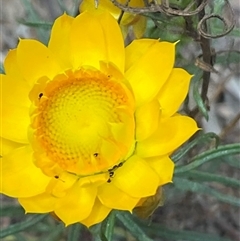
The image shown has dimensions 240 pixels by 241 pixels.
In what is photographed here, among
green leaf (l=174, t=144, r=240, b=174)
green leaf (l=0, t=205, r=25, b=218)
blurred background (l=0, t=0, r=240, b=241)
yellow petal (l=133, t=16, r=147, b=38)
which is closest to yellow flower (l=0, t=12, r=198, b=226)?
yellow petal (l=133, t=16, r=147, b=38)

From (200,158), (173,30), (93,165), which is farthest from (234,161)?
(93,165)

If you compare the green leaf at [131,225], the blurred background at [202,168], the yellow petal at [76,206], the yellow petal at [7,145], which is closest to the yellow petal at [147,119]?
the yellow petal at [76,206]

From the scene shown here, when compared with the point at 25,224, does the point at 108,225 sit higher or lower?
higher

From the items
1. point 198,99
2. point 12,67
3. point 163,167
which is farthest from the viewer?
point 198,99

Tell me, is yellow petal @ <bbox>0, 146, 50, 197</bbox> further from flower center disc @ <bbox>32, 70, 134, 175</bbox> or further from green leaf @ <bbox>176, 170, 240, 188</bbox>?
green leaf @ <bbox>176, 170, 240, 188</bbox>

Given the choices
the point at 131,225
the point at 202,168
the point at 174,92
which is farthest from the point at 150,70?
the point at 202,168

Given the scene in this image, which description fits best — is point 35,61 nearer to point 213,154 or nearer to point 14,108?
point 14,108

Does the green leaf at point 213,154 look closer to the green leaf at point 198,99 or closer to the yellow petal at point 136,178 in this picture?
the green leaf at point 198,99

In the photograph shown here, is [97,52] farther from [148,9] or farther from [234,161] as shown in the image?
[234,161]
